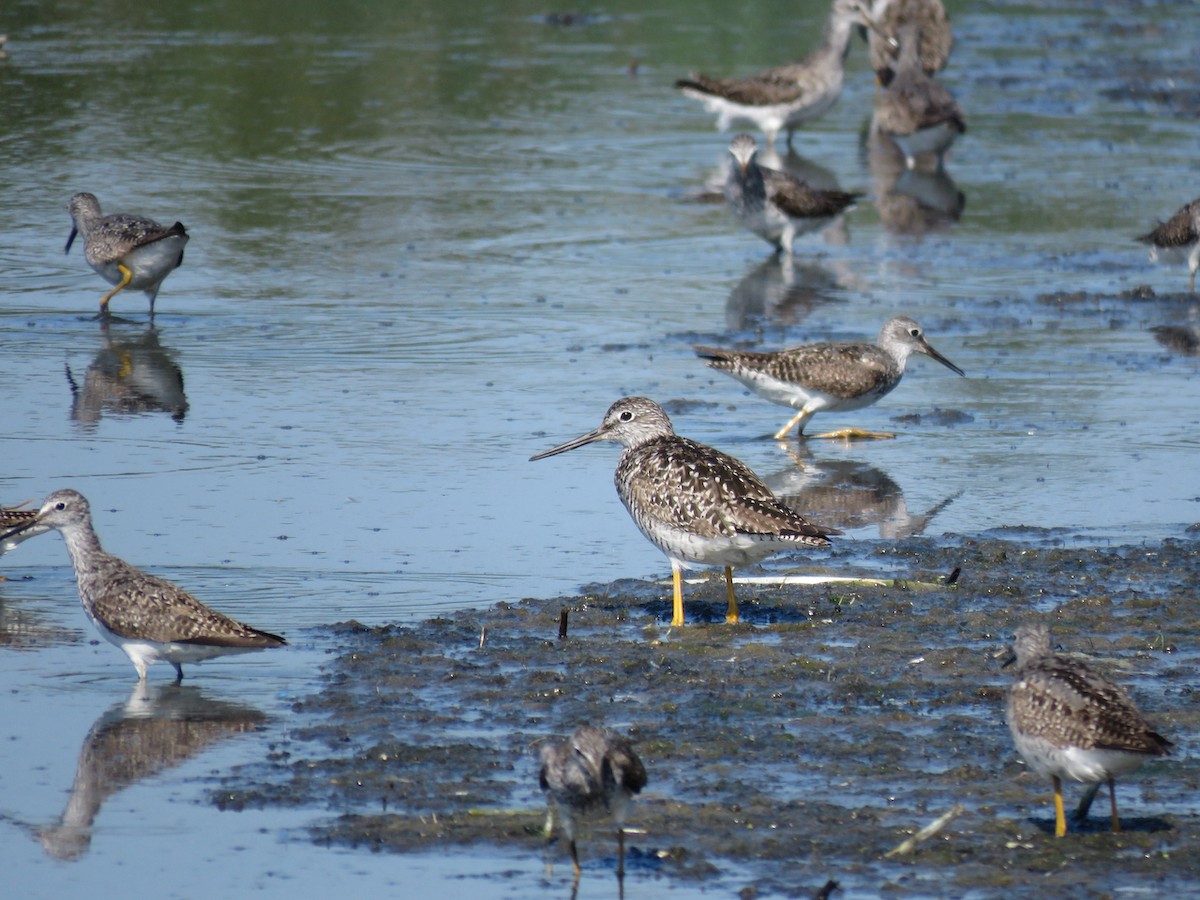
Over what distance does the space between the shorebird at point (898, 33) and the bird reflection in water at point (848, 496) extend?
52.0ft

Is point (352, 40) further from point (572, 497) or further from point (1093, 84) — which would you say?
point (572, 497)

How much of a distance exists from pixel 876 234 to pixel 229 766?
1340cm

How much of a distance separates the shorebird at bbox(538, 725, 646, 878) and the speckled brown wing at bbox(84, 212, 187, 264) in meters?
9.51

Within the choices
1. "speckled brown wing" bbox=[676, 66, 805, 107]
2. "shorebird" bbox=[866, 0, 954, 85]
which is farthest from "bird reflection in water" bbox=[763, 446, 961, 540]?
"shorebird" bbox=[866, 0, 954, 85]

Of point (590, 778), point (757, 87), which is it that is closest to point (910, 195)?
point (757, 87)

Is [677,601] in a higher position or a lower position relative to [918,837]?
lower

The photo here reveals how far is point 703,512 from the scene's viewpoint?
9.05 m

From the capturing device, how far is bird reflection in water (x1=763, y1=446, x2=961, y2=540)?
10.8 metres

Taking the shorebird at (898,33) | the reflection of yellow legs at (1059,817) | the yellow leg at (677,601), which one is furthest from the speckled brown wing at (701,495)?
the shorebird at (898,33)

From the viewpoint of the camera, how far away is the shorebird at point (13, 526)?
9422 mm

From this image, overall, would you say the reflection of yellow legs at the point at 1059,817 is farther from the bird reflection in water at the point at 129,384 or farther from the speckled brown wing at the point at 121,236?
the speckled brown wing at the point at 121,236

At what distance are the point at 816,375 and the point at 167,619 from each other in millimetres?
5579

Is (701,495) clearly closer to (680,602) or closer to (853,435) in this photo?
(680,602)

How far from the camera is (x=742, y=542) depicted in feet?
29.6
